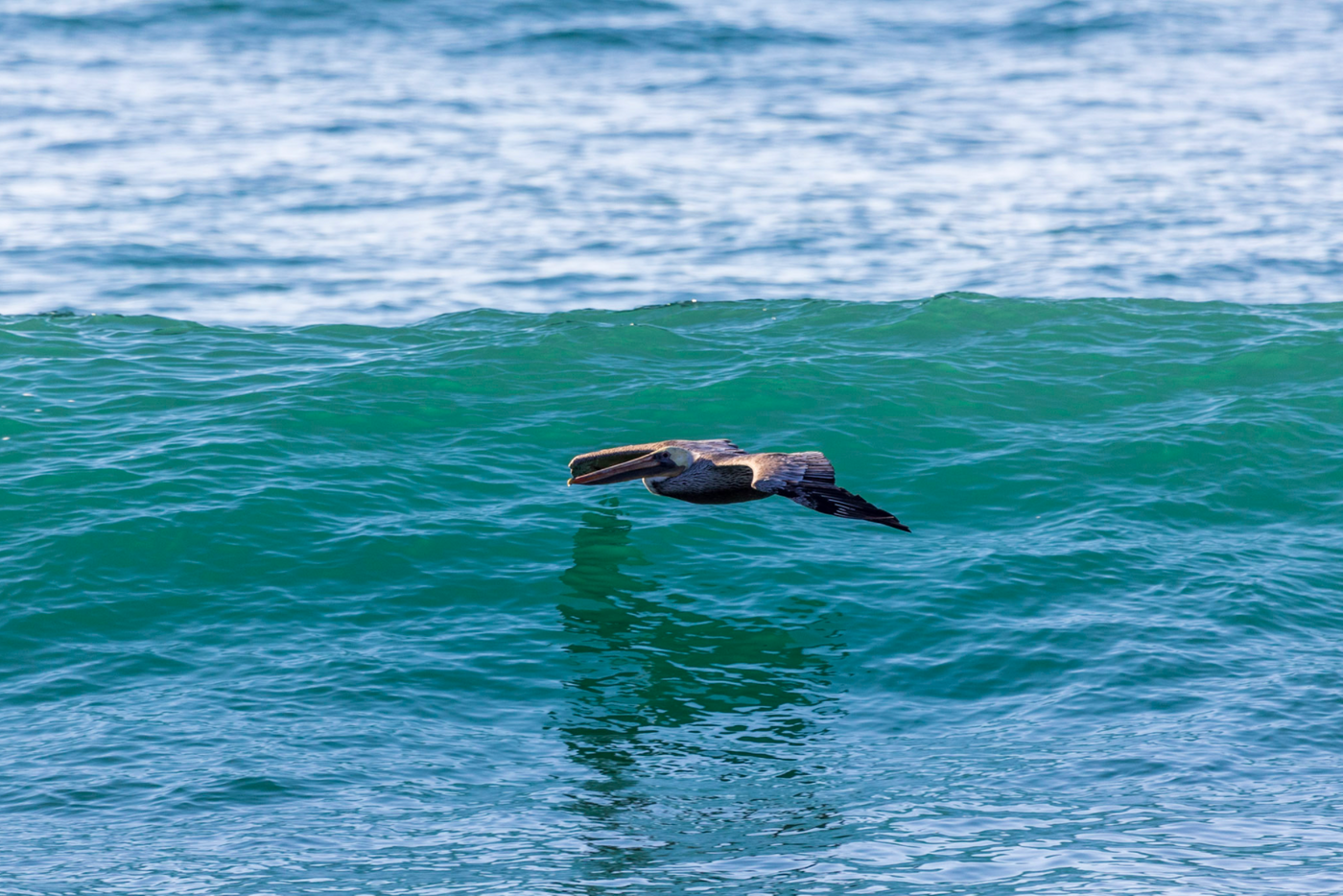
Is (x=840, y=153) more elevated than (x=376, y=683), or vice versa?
(x=840, y=153)

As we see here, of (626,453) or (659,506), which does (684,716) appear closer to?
(626,453)

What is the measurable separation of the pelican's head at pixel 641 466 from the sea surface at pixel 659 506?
2.66 metres

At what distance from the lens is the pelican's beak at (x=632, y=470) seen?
50.4ft

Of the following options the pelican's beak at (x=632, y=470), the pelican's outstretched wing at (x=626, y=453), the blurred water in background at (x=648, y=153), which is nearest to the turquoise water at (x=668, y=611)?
the pelican's outstretched wing at (x=626, y=453)

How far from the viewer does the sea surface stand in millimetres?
14000

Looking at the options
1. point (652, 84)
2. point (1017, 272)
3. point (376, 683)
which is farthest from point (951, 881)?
point (652, 84)

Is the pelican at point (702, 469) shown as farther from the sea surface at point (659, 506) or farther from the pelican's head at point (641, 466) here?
the sea surface at point (659, 506)

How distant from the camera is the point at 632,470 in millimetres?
15688

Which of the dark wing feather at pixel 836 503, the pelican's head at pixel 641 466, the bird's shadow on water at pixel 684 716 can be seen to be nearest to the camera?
the dark wing feather at pixel 836 503

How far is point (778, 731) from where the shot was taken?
15852mm

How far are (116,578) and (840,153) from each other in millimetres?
29718

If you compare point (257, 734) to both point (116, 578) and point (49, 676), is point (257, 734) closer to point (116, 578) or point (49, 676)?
point (49, 676)

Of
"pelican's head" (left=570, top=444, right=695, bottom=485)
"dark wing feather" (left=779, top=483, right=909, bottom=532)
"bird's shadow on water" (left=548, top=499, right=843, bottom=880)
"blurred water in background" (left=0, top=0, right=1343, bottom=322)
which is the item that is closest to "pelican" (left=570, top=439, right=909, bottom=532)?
"pelican's head" (left=570, top=444, right=695, bottom=485)

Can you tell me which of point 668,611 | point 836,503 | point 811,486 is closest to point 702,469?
point 811,486
